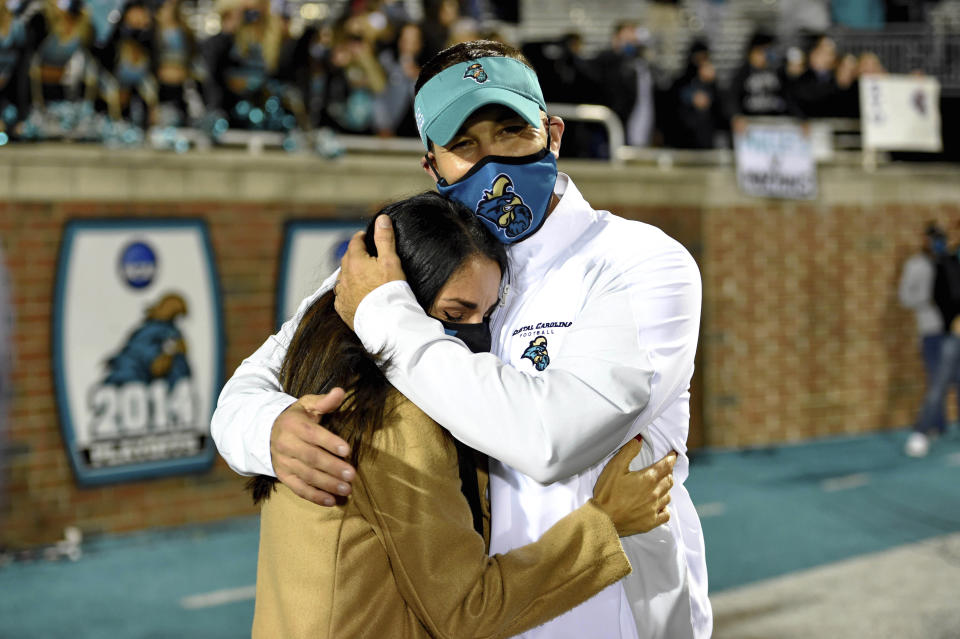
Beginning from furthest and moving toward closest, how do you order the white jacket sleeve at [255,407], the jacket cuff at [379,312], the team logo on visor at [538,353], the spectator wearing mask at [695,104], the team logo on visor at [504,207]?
the spectator wearing mask at [695,104], the team logo on visor at [504,207], the team logo on visor at [538,353], the white jacket sleeve at [255,407], the jacket cuff at [379,312]

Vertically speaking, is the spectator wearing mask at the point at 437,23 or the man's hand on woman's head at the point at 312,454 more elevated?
the spectator wearing mask at the point at 437,23

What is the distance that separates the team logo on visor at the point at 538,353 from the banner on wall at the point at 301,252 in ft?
22.1

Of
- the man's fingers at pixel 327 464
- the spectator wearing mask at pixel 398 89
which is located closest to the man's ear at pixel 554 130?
the man's fingers at pixel 327 464

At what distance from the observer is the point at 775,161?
39.7 feet

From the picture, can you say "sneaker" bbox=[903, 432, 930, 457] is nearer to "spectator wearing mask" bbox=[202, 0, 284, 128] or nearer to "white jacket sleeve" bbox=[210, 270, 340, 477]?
"spectator wearing mask" bbox=[202, 0, 284, 128]

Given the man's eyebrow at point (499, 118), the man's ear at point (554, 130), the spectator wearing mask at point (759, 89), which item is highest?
the spectator wearing mask at point (759, 89)

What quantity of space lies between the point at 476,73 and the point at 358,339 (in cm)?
69

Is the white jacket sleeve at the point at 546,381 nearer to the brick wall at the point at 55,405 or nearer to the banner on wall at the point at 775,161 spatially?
the brick wall at the point at 55,405

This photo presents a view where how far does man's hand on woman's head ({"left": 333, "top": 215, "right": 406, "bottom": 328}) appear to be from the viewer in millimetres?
2098

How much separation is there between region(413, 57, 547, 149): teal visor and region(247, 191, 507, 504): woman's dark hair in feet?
0.55

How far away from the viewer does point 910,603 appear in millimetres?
6242

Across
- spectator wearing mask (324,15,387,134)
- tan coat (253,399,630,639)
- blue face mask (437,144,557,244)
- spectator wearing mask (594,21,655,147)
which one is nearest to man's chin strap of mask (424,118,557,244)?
blue face mask (437,144,557,244)

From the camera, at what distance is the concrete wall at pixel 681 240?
7816 millimetres

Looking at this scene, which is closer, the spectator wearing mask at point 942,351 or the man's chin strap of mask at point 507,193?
the man's chin strap of mask at point 507,193
